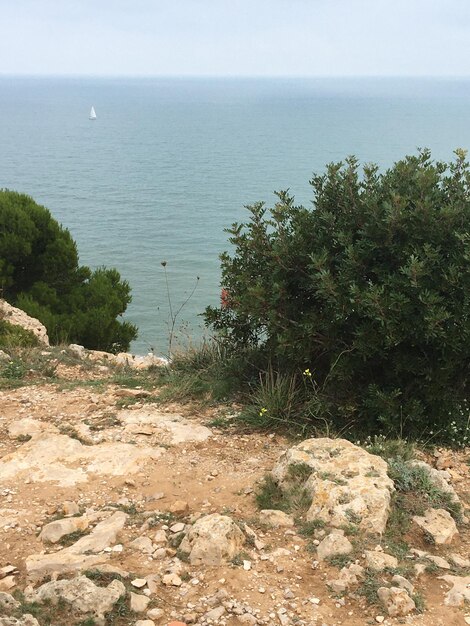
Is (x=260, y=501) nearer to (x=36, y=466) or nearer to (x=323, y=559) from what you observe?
(x=323, y=559)

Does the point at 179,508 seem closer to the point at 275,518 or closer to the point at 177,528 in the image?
the point at 177,528

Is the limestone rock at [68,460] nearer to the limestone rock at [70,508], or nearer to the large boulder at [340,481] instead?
the limestone rock at [70,508]

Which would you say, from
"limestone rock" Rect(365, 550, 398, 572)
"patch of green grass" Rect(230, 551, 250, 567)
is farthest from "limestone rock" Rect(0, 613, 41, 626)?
"limestone rock" Rect(365, 550, 398, 572)

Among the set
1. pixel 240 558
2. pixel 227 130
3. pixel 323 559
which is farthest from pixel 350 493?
pixel 227 130

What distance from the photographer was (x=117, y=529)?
14.3ft

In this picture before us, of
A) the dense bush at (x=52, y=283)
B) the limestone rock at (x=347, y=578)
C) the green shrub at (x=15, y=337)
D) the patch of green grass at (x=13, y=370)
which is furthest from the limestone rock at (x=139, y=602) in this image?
the dense bush at (x=52, y=283)

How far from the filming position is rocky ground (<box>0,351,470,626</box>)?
11.6 ft

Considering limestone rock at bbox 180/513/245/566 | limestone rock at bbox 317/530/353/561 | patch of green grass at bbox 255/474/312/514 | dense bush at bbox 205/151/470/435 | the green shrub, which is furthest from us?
the green shrub

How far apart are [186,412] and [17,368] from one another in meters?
2.47

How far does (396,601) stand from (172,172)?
71.1 m

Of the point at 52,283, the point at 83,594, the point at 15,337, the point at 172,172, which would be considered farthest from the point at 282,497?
the point at 172,172

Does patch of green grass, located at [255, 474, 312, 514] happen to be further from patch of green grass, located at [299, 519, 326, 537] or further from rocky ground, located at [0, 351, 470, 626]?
patch of green grass, located at [299, 519, 326, 537]

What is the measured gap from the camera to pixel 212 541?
3973mm

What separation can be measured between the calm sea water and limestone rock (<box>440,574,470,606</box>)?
20.1ft
